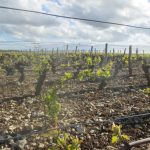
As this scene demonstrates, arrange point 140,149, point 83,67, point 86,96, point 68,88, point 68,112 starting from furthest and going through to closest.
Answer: point 83,67 → point 68,88 → point 86,96 → point 68,112 → point 140,149

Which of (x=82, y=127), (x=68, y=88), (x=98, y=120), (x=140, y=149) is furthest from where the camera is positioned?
(x=68, y=88)

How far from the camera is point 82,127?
6.33m

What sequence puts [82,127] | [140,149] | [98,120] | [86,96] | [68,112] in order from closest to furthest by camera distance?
[140,149] < [82,127] < [98,120] < [68,112] < [86,96]

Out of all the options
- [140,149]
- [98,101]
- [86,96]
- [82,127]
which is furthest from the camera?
[86,96]

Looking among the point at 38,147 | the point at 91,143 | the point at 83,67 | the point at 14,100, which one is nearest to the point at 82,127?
the point at 91,143

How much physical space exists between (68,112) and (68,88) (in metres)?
3.66

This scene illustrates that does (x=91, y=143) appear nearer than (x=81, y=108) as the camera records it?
Yes

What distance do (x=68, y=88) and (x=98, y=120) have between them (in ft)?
14.5

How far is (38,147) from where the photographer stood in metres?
5.51

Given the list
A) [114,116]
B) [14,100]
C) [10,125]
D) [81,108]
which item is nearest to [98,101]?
[81,108]

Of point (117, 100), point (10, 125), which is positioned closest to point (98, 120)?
point (10, 125)

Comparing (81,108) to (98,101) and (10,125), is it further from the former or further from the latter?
(10,125)

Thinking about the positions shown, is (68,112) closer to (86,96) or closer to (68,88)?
(86,96)

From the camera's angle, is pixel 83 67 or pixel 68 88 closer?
pixel 68 88
